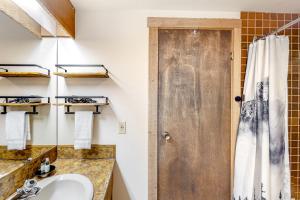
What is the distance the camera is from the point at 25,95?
1.76 meters

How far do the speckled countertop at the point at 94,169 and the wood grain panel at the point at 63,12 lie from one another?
1123 millimetres

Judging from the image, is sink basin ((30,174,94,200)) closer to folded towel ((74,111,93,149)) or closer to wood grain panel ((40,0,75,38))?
folded towel ((74,111,93,149))

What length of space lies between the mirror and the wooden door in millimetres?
988

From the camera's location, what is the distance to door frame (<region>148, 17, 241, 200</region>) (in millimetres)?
1964

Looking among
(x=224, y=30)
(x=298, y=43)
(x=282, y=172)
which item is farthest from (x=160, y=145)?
(x=298, y=43)

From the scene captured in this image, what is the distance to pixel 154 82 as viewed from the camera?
197 cm

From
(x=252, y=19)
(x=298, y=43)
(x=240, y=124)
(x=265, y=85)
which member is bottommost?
(x=240, y=124)

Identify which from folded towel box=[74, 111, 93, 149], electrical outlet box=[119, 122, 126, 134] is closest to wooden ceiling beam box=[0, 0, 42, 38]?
folded towel box=[74, 111, 93, 149]

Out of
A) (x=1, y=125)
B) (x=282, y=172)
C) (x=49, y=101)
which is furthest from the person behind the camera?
(x=49, y=101)

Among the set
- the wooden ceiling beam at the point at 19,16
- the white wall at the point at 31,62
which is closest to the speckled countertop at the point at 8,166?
the white wall at the point at 31,62

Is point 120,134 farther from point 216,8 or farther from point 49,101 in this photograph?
point 216,8

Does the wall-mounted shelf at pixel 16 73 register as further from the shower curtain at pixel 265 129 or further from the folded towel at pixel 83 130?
the shower curtain at pixel 265 129

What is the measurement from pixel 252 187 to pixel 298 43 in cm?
141

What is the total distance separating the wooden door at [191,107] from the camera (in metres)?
2.00
